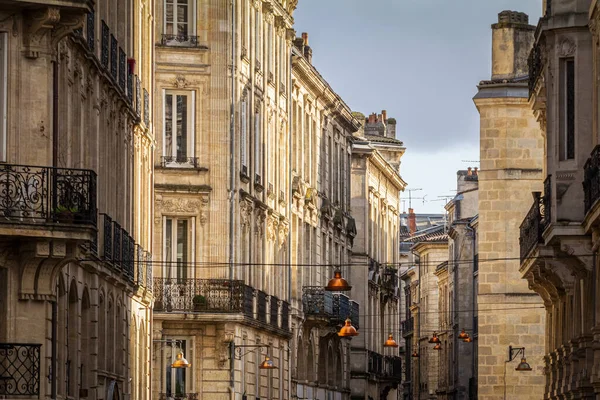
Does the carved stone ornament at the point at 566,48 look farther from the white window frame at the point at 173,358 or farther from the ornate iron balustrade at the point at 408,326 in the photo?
the ornate iron balustrade at the point at 408,326

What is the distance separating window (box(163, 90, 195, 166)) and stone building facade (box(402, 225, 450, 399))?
5602 centimetres

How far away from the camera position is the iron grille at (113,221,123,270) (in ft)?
127

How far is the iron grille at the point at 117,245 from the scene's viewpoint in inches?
1529

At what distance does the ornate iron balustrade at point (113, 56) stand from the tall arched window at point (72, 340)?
6.08 metres

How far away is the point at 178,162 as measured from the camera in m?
56.0

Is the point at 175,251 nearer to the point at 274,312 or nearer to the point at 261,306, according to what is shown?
the point at 261,306

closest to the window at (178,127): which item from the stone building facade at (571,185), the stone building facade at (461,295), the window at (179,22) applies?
the window at (179,22)

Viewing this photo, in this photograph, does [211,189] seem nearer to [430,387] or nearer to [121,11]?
[121,11]

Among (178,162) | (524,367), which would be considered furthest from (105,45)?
(524,367)

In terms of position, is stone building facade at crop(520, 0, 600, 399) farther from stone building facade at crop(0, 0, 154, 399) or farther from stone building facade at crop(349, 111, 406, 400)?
stone building facade at crop(349, 111, 406, 400)

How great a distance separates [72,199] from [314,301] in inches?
1687

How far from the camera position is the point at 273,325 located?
6197 centimetres

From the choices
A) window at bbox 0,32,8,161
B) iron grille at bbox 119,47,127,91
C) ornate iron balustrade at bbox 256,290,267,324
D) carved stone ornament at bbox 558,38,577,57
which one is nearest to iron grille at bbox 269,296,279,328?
ornate iron balustrade at bbox 256,290,267,324

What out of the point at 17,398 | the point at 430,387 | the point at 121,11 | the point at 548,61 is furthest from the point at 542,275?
the point at 430,387
